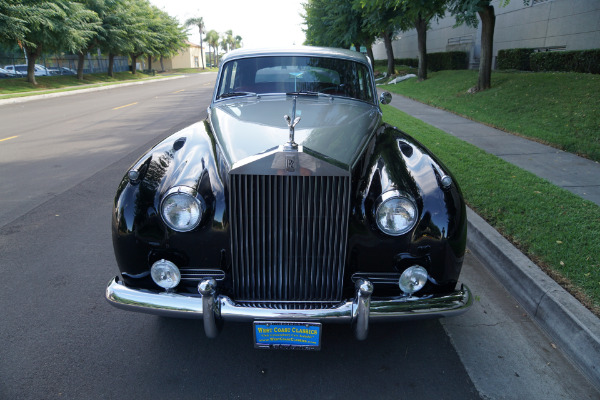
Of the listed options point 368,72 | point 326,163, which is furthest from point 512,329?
point 368,72

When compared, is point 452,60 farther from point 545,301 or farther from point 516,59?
point 545,301

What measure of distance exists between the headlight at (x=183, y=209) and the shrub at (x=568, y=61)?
609 inches

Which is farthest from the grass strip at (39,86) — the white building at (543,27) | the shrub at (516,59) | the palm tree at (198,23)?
the palm tree at (198,23)

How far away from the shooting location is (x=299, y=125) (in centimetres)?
279

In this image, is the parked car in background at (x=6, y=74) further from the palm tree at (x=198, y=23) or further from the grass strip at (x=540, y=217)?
the palm tree at (x=198, y=23)

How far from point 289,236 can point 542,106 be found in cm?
946

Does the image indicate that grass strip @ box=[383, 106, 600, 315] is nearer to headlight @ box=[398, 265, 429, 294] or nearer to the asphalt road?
the asphalt road

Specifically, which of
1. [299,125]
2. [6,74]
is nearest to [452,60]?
[299,125]

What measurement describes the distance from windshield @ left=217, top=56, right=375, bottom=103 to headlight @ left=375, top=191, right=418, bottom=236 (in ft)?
5.70

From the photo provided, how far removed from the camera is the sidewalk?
247 cm

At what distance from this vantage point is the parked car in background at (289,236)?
212 centimetres

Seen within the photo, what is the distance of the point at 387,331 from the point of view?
2.77m

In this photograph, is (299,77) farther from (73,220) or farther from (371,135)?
(73,220)

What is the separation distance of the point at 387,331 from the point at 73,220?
3.58m
